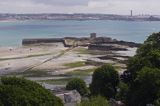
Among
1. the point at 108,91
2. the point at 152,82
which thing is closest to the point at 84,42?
the point at 108,91

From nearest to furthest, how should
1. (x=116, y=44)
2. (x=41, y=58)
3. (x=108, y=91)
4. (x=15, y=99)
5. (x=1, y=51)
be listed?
1. (x=15, y=99)
2. (x=108, y=91)
3. (x=41, y=58)
4. (x=1, y=51)
5. (x=116, y=44)

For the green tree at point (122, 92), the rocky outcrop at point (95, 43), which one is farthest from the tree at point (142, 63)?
the rocky outcrop at point (95, 43)

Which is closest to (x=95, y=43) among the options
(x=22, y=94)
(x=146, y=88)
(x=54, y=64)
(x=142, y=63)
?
(x=54, y=64)

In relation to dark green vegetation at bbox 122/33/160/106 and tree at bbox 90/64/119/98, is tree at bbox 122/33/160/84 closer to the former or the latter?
dark green vegetation at bbox 122/33/160/106

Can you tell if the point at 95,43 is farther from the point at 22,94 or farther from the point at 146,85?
the point at 22,94

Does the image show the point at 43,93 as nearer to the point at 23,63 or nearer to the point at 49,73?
the point at 49,73

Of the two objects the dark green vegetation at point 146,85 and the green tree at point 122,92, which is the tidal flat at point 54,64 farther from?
the dark green vegetation at point 146,85

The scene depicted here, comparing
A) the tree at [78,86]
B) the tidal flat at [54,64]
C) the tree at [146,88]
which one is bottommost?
the tidal flat at [54,64]
